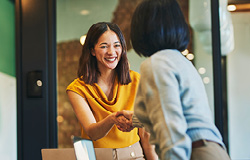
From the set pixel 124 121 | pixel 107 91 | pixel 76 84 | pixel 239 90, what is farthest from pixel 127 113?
pixel 239 90

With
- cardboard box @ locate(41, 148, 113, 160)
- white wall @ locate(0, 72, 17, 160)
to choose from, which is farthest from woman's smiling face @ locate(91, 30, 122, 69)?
white wall @ locate(0, 72, 17, 160)

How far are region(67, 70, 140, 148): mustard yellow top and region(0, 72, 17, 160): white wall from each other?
1.78ft

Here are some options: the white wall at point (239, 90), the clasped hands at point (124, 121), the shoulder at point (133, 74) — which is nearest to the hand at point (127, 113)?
the clasped hands at point (124, 121)

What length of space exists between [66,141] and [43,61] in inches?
14.6

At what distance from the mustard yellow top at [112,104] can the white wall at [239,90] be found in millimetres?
605

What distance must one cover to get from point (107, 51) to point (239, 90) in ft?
2.43

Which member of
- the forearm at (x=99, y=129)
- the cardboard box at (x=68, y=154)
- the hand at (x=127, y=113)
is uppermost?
the hand at (x=127, y=113)

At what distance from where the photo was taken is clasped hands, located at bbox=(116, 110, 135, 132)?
0.97m

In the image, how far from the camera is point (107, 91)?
1.08 meters

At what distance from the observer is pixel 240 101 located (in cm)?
150

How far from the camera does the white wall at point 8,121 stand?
4.88 feet

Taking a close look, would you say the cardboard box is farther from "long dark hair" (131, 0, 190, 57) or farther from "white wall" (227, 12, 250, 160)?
"white wall" (227, 12, 250, 160)

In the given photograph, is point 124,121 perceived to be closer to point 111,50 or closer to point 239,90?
point 111,50

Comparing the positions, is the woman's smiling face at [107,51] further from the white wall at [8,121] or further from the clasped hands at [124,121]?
the white wall at [8,121]
